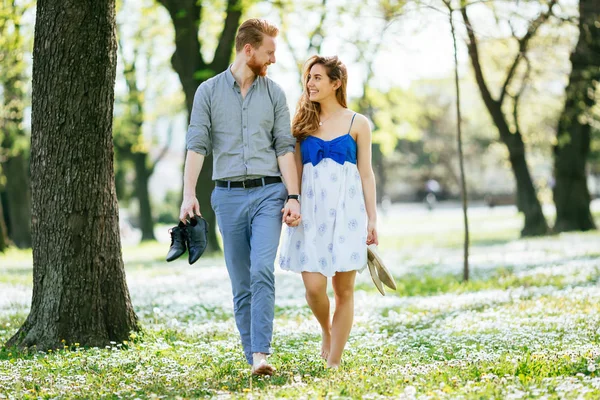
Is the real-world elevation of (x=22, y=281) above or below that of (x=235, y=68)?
below

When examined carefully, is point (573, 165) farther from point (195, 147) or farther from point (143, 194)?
point (195, 147)

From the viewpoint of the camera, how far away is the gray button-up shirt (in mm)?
5758

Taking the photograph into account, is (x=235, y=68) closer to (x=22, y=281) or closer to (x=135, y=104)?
(x=22, y=281)

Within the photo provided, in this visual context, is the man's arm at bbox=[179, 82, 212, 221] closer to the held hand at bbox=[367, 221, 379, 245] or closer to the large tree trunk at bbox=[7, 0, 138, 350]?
the held hand at bbox=[367, 221, 379, 245]

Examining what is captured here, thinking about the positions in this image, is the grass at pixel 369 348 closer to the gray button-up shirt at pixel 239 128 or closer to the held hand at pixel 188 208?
the held hand at pixel 188 208

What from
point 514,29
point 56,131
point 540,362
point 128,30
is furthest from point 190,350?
point 128,30

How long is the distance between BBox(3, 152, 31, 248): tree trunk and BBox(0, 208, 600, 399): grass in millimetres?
14124

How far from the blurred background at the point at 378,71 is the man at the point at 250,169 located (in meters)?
6.21

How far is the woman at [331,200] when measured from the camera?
5.88 metres

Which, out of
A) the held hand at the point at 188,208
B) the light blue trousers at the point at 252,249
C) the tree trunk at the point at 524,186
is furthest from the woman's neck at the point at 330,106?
the tree trunk at the point at 524,186

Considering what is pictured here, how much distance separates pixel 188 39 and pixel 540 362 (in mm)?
14704

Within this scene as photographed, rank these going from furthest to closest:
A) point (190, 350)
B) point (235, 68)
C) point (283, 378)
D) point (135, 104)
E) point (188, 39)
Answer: point (135, 104), point (188, 39), point (190, 350), point (235, 68), point (283, 378)

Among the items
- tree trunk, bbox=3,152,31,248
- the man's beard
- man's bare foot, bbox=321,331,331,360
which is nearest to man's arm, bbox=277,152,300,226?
the man's beard

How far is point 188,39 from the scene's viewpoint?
18.9m
